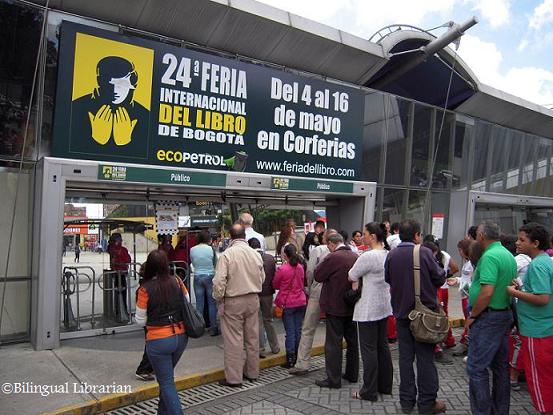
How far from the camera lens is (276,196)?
34.4 ft

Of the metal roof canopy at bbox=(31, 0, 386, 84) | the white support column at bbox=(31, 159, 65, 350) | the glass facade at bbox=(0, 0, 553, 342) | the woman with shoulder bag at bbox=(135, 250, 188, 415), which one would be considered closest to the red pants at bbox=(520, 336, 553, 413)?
the woman with shoulder bag at bbox=(135, 250, 188, 415)

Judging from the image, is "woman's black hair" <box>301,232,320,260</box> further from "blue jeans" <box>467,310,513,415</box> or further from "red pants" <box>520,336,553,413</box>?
"red pants" <box>520,336,553,413</box>

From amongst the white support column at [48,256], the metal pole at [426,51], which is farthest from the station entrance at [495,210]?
the white support column at [48,256]

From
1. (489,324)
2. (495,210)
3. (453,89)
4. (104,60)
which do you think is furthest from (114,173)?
(495,210)

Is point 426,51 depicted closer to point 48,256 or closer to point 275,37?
point 275,37

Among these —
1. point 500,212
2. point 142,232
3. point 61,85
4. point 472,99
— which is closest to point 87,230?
point 142,232

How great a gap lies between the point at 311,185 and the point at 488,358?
6.01 meters

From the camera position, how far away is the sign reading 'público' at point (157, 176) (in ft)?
23.9

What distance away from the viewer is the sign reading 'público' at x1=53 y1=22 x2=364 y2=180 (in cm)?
735

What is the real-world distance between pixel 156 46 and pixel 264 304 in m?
4.72

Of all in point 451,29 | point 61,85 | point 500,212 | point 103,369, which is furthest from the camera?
point 500,212

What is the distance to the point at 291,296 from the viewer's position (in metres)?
6.37

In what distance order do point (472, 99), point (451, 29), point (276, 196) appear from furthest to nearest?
point (472, 99) → point (451, 29) → point (276, 196)

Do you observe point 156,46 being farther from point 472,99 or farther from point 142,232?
point 472,99
